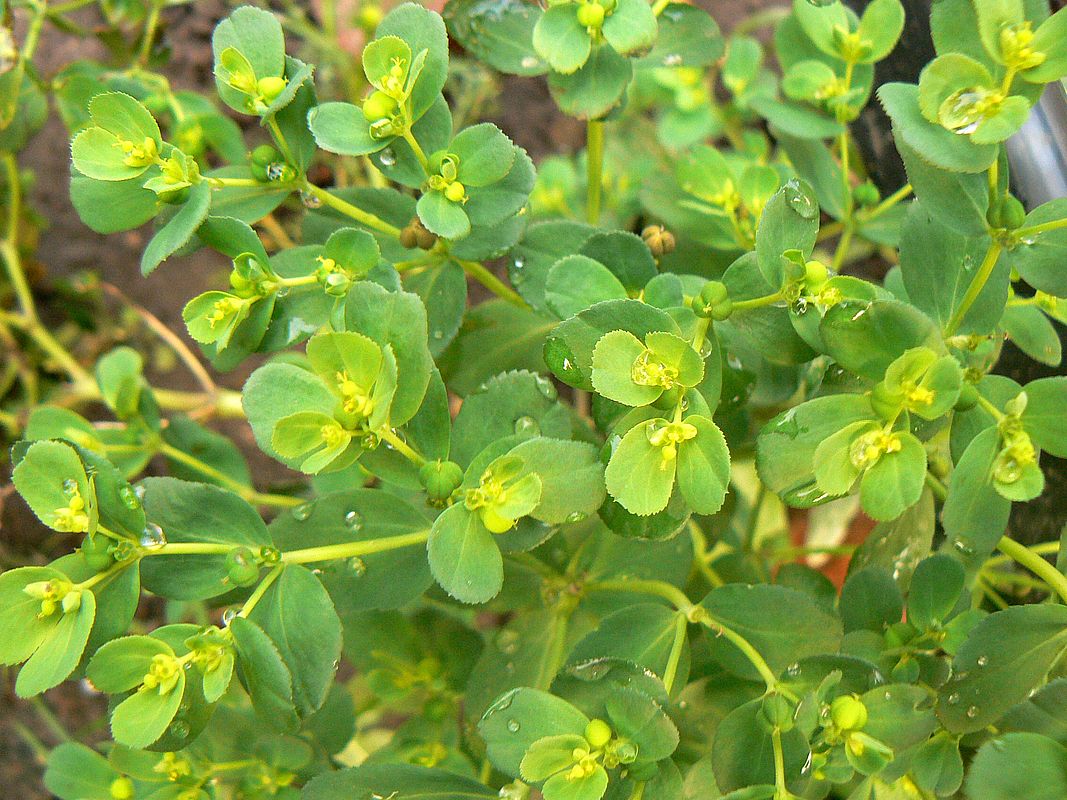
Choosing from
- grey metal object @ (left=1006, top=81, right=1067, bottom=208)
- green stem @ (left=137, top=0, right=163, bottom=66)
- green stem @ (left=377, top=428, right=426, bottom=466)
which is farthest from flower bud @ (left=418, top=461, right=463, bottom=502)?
green stem @ (left=137, top=0, right=163, bottom=66)

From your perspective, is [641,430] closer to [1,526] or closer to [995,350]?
[995,350]

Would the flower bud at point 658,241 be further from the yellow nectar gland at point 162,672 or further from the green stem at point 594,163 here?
the yellow nectar gland at point 162,672

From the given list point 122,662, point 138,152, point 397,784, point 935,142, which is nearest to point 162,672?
point 122,662

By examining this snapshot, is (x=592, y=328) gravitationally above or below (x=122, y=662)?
above

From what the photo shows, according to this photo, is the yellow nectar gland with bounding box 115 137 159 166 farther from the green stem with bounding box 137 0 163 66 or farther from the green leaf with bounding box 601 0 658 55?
the green stem with bounding box 137 0 163 66

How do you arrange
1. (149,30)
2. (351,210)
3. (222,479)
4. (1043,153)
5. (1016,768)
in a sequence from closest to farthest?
(1016,768), (351,210), (1043,153), (222,479), (149,30)

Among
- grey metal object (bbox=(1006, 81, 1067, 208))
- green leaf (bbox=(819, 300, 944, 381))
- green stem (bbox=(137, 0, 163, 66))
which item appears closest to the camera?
green leaf (bbox=(819, 300, 944, 381))

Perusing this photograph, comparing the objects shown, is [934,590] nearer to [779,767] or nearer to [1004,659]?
[1004,659]
